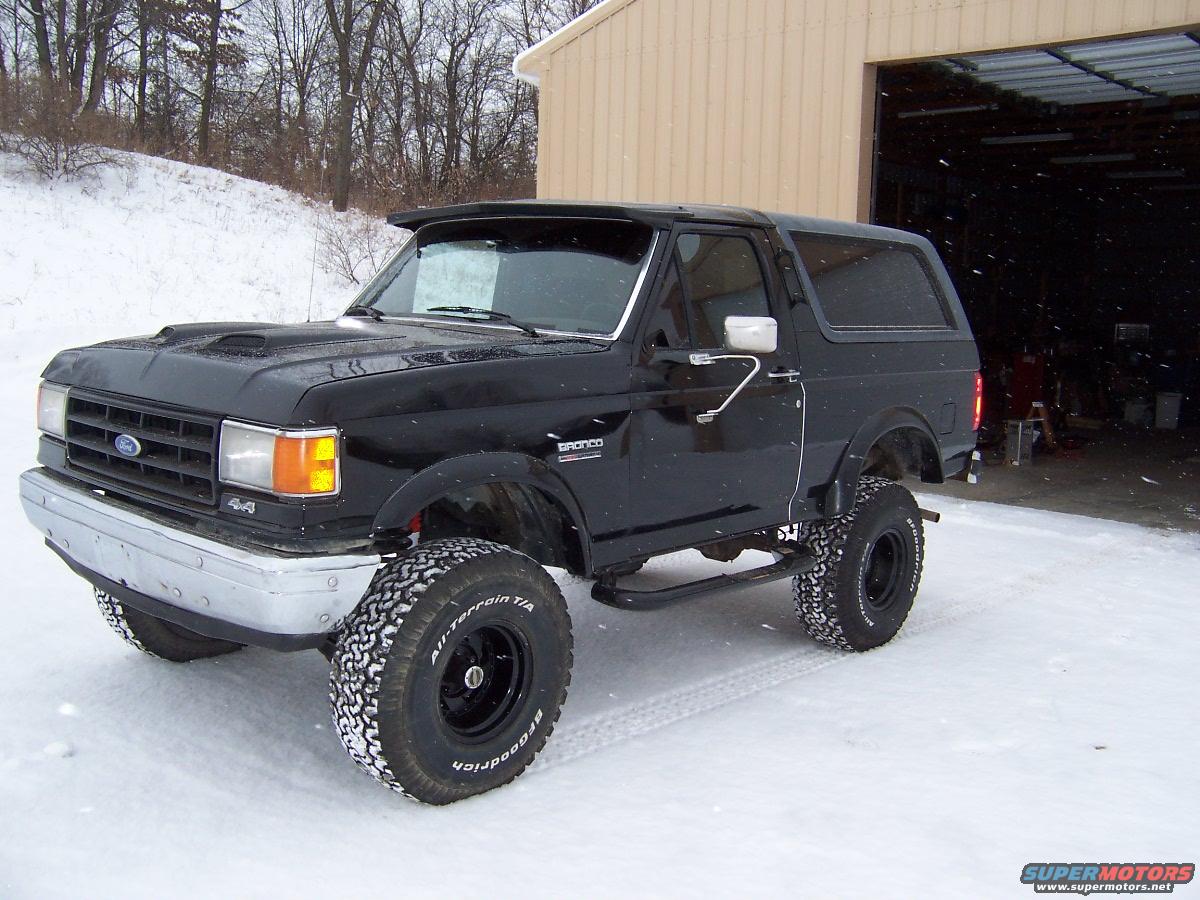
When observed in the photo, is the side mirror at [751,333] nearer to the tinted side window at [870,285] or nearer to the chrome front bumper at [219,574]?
the tinted side window at [870,285]

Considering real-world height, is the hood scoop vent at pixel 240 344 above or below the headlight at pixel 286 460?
above

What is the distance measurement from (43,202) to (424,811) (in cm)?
1729

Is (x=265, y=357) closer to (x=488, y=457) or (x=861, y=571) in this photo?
(x=488, y=457)

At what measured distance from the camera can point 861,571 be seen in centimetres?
519

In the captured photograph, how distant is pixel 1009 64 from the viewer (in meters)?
9.95

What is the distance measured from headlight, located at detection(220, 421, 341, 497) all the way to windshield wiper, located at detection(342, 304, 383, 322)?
5.21 feet

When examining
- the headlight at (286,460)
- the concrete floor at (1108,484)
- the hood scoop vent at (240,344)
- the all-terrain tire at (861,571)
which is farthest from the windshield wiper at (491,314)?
the concrete floor at (1108,484)

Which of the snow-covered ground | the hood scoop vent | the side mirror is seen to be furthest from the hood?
the snow-covered ground

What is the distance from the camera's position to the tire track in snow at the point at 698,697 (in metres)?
4.05

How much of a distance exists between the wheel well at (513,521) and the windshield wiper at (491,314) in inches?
26.6

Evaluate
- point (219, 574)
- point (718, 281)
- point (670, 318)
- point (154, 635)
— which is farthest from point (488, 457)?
point (154, 635)

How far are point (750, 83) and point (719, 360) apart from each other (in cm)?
620

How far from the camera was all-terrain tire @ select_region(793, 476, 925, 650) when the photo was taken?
5113 millimetres

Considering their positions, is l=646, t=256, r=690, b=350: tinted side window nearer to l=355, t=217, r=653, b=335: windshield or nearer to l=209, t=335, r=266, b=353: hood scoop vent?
l=355, t=217, r=653, b=335: windshield
